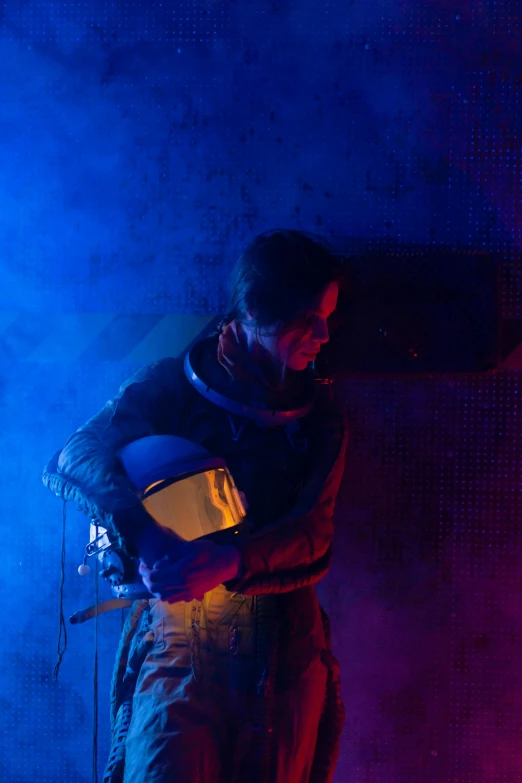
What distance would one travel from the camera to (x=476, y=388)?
7.42 feet

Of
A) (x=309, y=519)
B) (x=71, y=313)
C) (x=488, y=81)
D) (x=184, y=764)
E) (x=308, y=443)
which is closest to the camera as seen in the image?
(x=184, y=764)

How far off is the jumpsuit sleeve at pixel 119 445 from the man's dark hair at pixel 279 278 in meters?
0.34

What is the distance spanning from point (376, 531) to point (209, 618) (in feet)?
2.93

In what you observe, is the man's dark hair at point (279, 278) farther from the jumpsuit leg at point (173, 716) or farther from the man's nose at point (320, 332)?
the jumpsuit leg at point (173, 716)

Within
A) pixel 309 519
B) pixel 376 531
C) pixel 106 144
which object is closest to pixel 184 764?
pixel 309 519

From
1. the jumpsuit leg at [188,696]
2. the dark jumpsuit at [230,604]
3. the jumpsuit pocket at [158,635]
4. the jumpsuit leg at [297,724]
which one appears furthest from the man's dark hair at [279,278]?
the jumpsuit leg at [297,724]

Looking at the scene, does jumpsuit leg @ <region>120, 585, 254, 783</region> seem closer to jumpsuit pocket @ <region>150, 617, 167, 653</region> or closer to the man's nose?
jumpsuit pocket @ <region>150, 617, 167, 653</region>

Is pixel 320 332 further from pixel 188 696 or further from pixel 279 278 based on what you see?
pixel 188 696

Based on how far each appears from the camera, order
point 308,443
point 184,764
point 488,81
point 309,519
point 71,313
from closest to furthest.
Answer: point 184,764 → point 309,519 → point 308,443 → point 488,81 → point 71,313

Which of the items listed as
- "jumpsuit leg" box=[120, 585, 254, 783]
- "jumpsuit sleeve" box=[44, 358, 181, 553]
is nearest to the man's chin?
"jumpsuit sleeve" box=[44, 358, 181, 553]

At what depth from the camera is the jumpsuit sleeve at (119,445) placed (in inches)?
56.9

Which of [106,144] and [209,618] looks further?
[106,144]

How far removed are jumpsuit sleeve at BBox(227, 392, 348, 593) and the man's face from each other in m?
0.25

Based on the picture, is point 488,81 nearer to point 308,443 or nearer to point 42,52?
point 308,443
